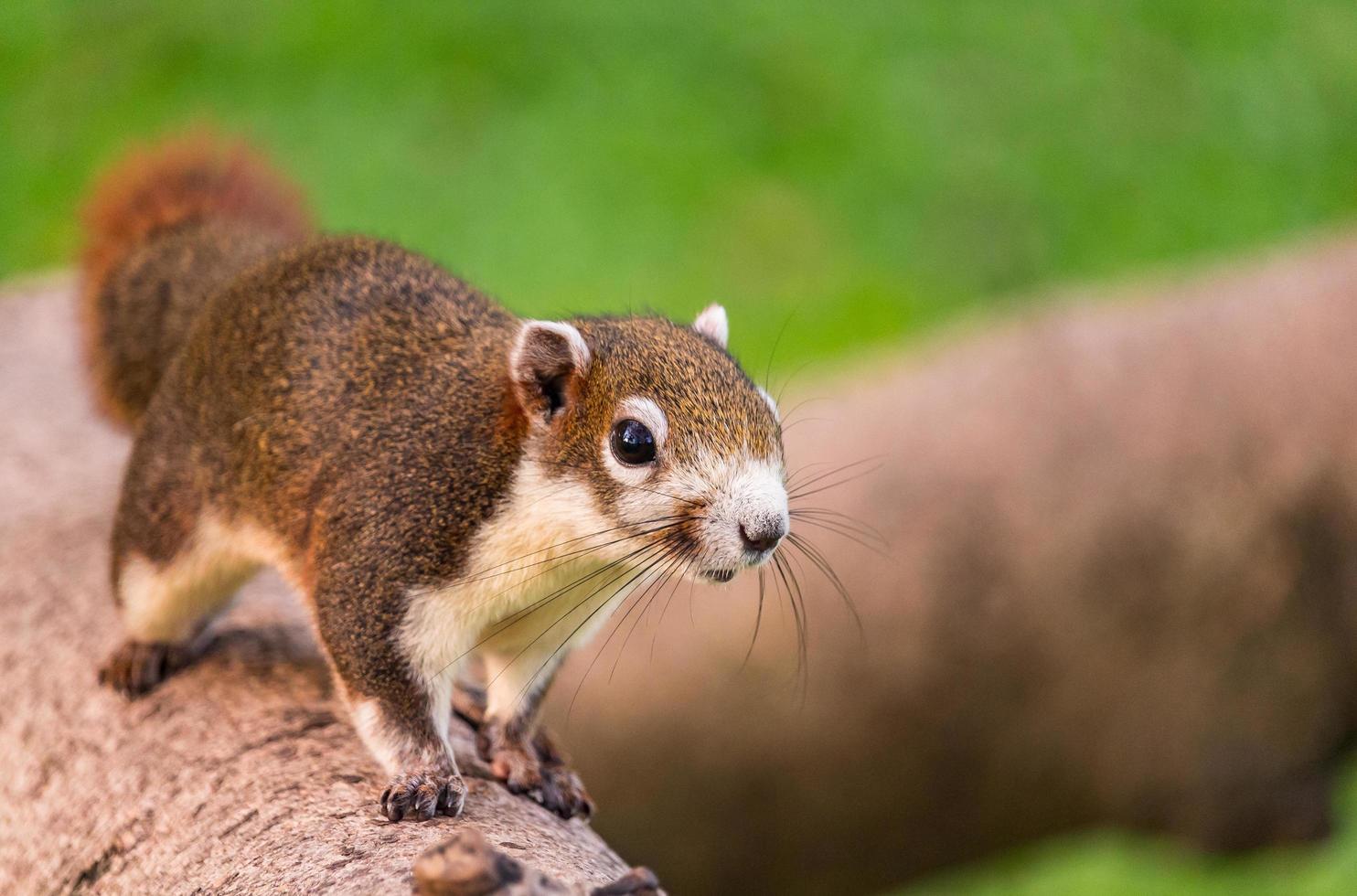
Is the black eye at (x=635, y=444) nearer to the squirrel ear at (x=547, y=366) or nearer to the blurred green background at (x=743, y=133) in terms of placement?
the squirrel ear at (x=547, y=366)

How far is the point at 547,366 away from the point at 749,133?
5220 millimetres

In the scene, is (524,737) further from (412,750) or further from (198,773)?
(198,773)

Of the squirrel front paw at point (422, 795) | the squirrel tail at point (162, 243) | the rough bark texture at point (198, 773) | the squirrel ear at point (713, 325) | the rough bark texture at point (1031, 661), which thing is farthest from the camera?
the rough bark texture at point (1031, 661)

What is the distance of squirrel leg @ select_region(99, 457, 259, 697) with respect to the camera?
2750 mm

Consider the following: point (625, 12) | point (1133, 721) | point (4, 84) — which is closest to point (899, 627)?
point (1133, 721)

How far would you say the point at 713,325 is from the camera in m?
2.68

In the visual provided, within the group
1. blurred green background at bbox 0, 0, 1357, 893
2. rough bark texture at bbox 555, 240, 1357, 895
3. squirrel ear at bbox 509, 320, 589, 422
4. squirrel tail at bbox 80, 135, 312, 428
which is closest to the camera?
squirrel ear at bbox 509, 320, 589, 422

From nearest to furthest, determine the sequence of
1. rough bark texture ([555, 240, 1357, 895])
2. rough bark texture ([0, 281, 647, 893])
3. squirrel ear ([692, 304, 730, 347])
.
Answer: rough bark texture ([0, 281, 647, 893]) < squirrel ear ([692, 304, 730, 347]) < rough bark texture ([555, 240, 1357, 895])

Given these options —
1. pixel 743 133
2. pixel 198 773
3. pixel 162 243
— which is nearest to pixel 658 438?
pixel 198 773

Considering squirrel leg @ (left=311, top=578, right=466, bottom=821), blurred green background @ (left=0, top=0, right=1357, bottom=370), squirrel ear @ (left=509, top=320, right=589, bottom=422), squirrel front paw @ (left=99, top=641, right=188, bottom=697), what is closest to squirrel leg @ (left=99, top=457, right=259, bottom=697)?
squirrel front paw @ (left=99, top=641, right=188, bottom=697)

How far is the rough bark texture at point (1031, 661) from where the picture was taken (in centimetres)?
452

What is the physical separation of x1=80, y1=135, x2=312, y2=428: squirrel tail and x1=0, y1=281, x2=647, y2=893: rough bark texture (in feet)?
1.23

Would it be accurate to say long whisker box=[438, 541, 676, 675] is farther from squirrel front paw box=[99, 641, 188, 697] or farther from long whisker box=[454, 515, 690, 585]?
squirrel front paw box=[99, 641, 188, 697]

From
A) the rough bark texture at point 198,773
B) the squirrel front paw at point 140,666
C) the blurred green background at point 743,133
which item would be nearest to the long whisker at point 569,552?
the rough bark texture at point 198,773
